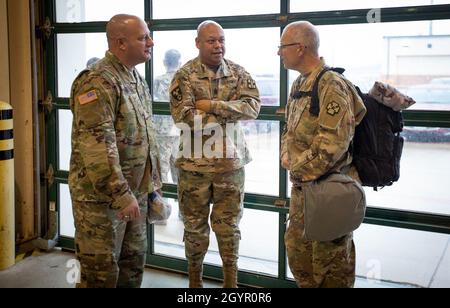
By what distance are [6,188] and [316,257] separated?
7.65 ft

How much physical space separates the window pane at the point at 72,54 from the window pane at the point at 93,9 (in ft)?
0.46

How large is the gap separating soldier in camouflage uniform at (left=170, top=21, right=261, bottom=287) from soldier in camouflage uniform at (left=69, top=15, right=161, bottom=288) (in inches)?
15.3

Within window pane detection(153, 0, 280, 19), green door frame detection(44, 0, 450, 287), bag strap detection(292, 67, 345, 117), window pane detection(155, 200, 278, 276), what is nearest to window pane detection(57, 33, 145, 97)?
green door frame detection(44, 0, 450, 287)

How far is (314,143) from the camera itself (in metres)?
2.35

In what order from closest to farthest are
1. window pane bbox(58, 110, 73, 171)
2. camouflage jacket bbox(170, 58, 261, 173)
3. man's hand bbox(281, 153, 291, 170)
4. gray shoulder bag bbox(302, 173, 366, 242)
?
1. gray shoulder bag bbox(302, 173, 366, 242)
2. man's hand bbox(281, 153, 291, 170)
3. camouflage jacket bbox(170, 58, 261, 173)
4. window pane bbox(58, 110, 73, 171)

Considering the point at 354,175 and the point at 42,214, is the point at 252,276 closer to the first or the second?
the point at 354,175

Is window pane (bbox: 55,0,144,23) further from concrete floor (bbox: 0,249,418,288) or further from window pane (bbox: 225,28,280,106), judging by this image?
concrete floor (bbox: 0,249,418,288)

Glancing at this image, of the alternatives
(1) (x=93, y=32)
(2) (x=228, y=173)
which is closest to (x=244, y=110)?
(2) (x=228, y=173)

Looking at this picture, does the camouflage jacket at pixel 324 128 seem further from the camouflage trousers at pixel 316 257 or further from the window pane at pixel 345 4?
the window pane at pixel 345 4

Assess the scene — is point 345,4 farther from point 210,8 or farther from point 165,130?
point 165,130

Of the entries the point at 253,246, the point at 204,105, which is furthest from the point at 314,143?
the point at 253,246

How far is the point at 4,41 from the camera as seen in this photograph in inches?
150

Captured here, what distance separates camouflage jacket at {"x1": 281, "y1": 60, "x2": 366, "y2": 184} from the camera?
2289 mm

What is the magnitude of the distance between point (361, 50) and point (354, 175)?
865 mm
